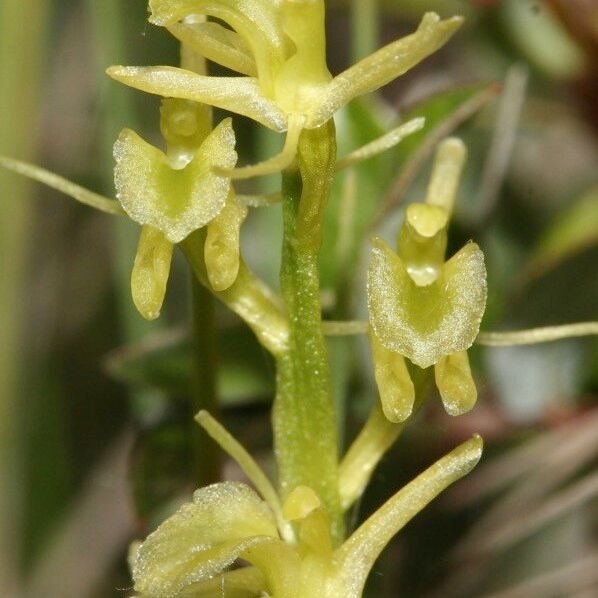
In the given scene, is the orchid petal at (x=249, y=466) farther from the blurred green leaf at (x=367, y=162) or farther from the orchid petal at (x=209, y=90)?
the blurred green leaf at (x=367, y=162)

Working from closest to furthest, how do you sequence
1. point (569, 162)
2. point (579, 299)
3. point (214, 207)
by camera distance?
point (214, 207) < point (579, 299) < point (569, 162)

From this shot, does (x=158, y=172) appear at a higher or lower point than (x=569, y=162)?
lower

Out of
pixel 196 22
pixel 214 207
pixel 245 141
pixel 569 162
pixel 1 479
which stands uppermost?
pixel 569 162

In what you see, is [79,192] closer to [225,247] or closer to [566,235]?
[225,247]

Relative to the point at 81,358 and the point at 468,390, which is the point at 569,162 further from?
the point at 468,390

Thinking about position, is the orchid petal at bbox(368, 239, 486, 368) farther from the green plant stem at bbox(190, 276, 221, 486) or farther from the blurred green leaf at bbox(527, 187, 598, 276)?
the blurred green leaf at bbox(527, 187, 598, 276)

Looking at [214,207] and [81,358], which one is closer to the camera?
[214,207]

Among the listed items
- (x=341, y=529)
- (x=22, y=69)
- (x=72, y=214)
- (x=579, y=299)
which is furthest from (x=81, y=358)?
(x=341, y=529)
